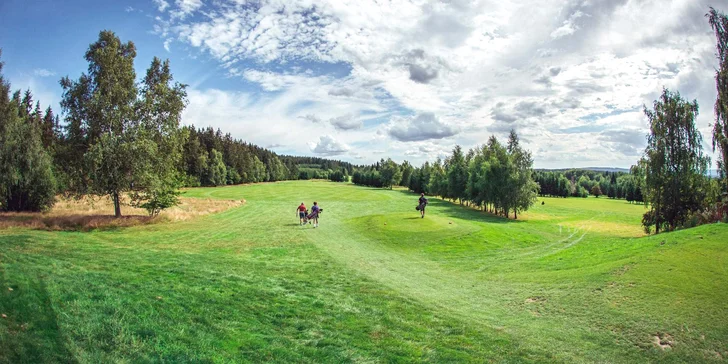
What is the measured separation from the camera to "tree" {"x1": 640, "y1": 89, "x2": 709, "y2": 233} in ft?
112

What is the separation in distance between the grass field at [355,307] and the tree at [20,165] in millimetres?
21011

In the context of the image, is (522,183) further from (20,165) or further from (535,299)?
(20,165)

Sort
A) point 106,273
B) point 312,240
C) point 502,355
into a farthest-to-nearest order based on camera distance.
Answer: point 312,240 < point 106,273 < point 502,355

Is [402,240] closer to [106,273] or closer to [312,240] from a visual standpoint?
[312,240]

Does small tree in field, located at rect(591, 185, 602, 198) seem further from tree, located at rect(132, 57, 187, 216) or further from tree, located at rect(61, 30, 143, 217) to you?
tree, located at rect(61, 30, 143, 217)

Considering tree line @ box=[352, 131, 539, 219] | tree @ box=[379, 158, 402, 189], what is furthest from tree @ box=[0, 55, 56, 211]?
tree @ box=[379, 158, 402, 189]

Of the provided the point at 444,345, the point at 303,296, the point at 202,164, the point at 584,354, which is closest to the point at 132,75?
the point at 303,296

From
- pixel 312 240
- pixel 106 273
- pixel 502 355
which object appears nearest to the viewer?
pixel 502 355

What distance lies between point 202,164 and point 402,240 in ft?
307

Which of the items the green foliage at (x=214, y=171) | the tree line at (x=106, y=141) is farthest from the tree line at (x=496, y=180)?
the green foliage at (x=214, y=171)

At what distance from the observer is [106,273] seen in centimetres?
1131

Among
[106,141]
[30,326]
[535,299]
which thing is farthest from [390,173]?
[30,326]

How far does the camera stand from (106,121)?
29.7m

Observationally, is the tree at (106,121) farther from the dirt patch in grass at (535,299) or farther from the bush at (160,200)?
the dirt patch in grass at (535,299)
